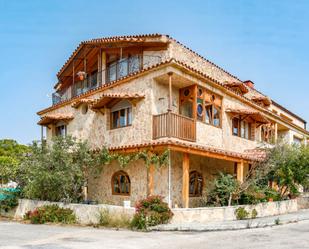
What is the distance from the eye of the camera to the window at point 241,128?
74.4 ft

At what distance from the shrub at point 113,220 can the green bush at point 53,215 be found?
1919 millimetres

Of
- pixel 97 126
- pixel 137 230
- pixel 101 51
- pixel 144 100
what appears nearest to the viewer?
pixel 137 230

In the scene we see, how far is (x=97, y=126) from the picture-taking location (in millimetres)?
20828

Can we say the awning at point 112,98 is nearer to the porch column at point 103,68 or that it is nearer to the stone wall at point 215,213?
the porch column at point 103,68

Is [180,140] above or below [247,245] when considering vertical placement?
above

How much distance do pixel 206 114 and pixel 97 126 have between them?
6491 mm

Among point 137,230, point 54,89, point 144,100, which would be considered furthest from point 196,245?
point 54,89

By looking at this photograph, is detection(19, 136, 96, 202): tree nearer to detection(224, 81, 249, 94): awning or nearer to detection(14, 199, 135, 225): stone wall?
detection(14, 199, 135, 225): stone wall

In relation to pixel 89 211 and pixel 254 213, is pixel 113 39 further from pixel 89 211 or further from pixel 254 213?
pixel 254 213

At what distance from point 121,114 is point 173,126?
4.34m

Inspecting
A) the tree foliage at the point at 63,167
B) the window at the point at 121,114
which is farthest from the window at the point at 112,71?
the tree foliage at the point at 63,167

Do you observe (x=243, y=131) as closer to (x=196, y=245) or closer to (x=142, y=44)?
(x=142, y=44)

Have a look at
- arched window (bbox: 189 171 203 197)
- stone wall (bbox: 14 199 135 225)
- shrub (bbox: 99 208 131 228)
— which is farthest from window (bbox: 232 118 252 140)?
shrub (bbox: 99 208 131 228)

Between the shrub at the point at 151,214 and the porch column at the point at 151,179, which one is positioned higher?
the porch column at the point at 151,179
